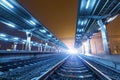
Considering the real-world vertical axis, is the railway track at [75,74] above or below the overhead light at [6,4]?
below

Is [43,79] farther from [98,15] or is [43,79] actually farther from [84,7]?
[98,15]

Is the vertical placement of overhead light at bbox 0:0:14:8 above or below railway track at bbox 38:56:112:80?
above

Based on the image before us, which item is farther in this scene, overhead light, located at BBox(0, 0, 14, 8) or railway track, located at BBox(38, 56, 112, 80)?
overhead light, located at BBox(0, 0, 14, 8)

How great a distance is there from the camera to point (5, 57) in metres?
12.1

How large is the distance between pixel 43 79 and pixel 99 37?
33.9 m

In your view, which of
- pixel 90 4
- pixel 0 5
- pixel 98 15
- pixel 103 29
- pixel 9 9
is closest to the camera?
pixel 0 5

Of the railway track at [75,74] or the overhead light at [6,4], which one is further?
the overhead light at [6,4]

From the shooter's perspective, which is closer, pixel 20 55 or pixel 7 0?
pixel 7 0

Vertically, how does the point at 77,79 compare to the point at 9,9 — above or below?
below

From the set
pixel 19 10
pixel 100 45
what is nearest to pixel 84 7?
pixel 19 10

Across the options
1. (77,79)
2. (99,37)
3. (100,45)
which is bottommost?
(77,79)

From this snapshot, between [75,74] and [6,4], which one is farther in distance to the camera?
[6,4]

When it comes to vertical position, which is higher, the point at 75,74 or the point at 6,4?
the point at 6,4

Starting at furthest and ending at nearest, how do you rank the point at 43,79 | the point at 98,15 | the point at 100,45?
1. the point at 100,45
2. the point at 98,15
3. the point at 43,79
